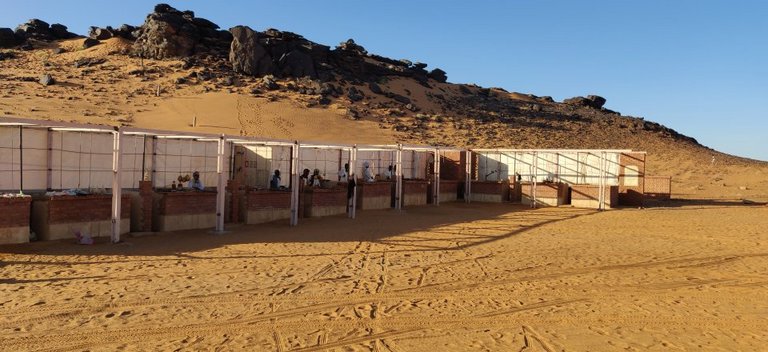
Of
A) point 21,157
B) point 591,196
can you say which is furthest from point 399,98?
point 21,157

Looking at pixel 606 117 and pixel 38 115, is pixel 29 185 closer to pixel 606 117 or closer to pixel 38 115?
pixel 38 115

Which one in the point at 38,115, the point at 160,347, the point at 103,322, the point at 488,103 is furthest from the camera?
the point at 488,103

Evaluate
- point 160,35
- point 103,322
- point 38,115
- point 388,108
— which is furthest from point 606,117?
point 103,322

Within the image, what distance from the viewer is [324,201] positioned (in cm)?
1883

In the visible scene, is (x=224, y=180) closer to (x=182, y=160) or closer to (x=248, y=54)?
(x=182, y=160)

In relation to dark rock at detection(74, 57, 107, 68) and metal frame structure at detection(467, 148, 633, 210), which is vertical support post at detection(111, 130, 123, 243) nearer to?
metal frame structure at detection(467, 148, 633, 210)

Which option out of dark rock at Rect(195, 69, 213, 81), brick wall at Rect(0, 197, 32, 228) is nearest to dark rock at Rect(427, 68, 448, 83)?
dark rock at Rect(195, 69, 213, 81)

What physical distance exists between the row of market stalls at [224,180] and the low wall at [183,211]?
0.03 meters

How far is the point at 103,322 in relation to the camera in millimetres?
6523

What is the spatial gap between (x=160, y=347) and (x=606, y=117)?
67.2m

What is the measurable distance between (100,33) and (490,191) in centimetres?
4871

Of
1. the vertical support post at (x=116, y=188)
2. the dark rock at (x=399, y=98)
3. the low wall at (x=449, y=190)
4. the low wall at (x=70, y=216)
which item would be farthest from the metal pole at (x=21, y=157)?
the dark rock at (x=399, y=98)

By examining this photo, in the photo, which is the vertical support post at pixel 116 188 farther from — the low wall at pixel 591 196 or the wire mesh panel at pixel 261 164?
the low wall at pixel 591 196

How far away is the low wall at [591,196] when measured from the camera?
24.3 m
